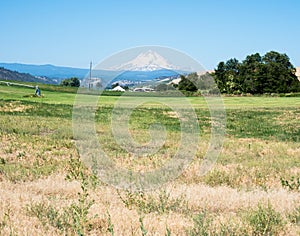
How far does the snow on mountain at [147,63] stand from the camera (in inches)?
430

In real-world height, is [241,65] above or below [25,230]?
above

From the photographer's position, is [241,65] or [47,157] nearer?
[47,157]

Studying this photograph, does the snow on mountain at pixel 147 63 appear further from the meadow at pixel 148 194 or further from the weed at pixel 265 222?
the weed at pixel 265 222

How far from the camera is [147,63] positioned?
11.8 meters

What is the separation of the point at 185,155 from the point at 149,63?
3060 millimetres

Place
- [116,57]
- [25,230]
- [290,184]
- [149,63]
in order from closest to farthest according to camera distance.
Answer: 1. [25,230]
2. [290,184]
3. [116,57]
4. [149,63]

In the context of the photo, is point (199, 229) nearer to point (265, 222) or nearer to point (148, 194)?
point (265, 222)

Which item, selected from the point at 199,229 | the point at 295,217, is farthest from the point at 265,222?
the point at 199,229

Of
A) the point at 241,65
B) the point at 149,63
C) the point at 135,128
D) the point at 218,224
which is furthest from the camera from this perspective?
the point at 241,65

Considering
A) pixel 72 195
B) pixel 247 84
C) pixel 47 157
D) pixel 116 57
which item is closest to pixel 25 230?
pixel 72 195

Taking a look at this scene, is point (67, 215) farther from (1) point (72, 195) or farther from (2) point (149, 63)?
(2) point (149, 63)

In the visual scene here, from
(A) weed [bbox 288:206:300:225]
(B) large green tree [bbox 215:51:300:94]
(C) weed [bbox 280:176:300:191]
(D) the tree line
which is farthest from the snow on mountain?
(B) large green tree [bbox 215:51:300:94]

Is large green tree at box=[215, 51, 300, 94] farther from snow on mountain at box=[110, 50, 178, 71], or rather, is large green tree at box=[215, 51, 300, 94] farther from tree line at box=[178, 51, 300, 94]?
snow on mountain at box=[110, 50, 178, 71]

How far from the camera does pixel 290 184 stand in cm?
933
